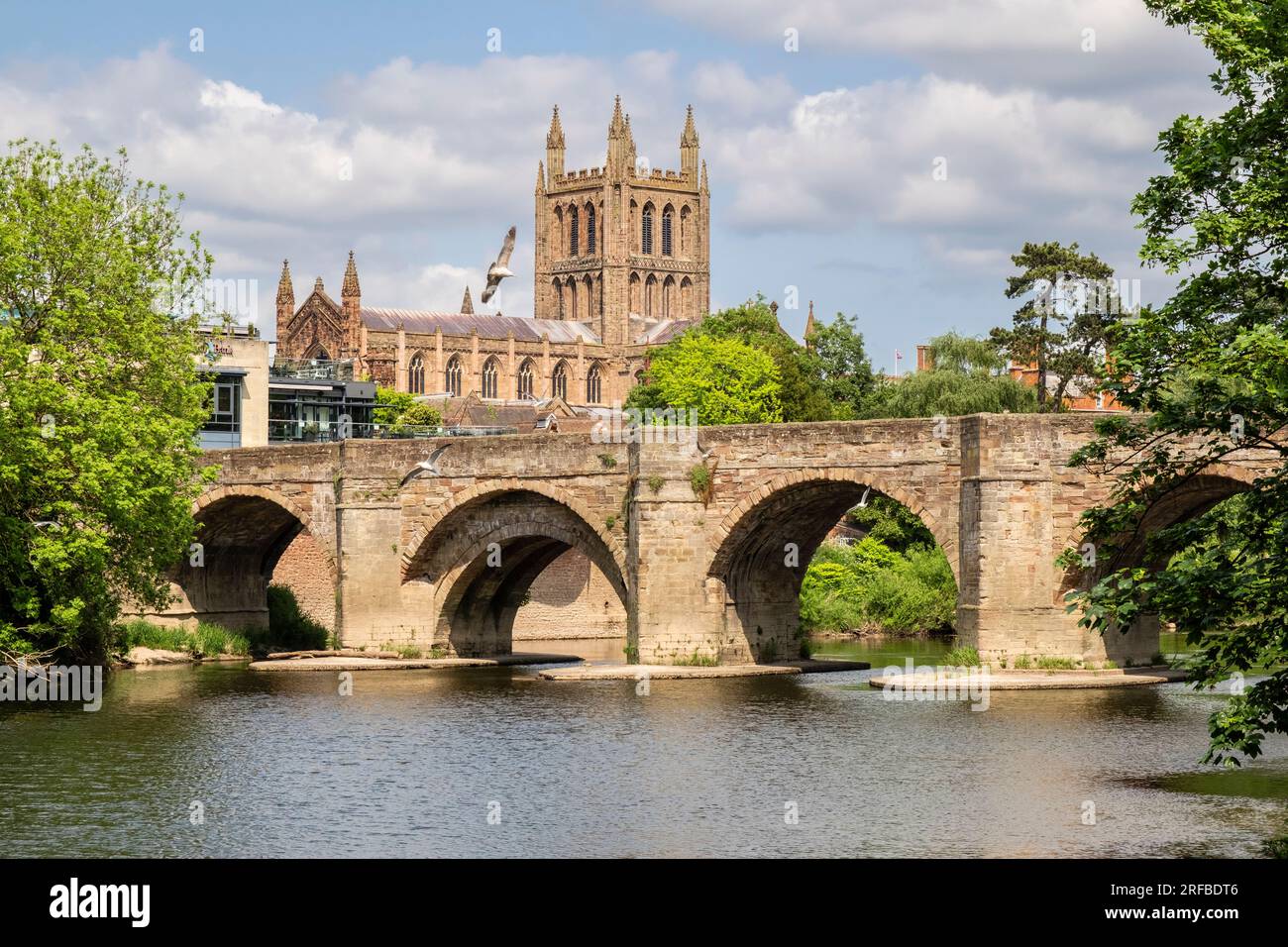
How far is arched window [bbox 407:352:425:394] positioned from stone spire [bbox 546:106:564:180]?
1096 inches

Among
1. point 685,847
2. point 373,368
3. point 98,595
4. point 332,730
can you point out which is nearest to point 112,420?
point 98,595

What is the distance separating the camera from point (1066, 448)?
40188 millimetres

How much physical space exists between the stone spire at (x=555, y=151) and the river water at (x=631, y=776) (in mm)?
118405

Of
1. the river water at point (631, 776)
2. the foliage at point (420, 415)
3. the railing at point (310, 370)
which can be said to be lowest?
the river water at point (631, 776)

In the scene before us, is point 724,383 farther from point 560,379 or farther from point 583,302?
point 583,302

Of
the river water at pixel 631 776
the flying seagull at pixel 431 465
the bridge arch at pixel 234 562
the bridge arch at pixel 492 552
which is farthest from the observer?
the bridge arch at pixel 234 562

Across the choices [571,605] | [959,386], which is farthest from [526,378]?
[571,605]

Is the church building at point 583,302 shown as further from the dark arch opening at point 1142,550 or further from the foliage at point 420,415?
the dark arch opening at point 1142,550

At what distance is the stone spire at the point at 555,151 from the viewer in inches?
6176

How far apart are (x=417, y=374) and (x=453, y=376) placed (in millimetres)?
3016

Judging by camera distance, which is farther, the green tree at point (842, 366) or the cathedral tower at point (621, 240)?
the cathedral tower at point (621, 240)

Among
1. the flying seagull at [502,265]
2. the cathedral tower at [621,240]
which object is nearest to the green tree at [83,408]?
the flying seagull at [502,265]
